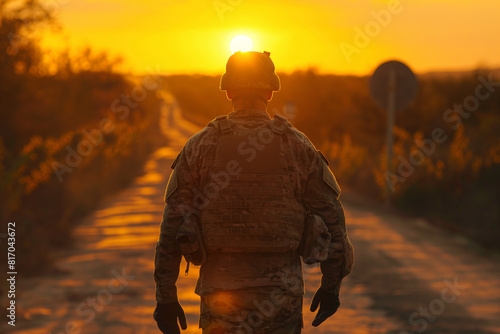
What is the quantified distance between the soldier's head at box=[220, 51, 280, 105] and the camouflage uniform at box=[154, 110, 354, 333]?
95 mm

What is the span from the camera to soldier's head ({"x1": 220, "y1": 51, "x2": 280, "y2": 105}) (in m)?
3.89

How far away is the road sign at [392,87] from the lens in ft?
54.8

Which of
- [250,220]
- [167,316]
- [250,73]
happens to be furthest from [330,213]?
[167,316]

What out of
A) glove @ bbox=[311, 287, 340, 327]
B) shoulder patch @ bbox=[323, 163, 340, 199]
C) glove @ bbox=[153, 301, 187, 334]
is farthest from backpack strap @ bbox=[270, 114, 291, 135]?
glove @ bbox=[153, 301, 187, 334]

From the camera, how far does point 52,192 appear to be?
1345cm

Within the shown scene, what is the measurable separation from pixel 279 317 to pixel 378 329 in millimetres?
3310

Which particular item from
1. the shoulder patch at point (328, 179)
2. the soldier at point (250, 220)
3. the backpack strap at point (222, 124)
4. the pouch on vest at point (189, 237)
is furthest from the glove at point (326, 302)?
the backpack strap at point (222, 124)

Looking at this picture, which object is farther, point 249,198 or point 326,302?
point 326,302

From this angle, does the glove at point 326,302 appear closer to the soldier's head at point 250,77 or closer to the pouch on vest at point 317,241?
the pouch on vest at point 317,241

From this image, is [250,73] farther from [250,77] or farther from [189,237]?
[189,237]

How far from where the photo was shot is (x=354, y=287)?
8.62 meters

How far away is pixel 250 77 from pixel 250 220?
0.69 meters

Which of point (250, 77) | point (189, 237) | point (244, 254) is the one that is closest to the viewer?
point (189, 237)

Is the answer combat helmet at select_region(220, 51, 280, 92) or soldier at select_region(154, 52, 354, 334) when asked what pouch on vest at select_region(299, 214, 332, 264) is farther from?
combat helmet at select_region(220, 51, 280, 92)
